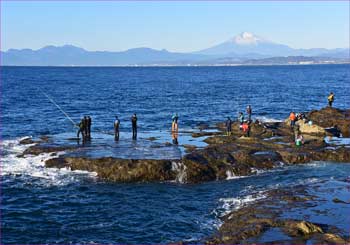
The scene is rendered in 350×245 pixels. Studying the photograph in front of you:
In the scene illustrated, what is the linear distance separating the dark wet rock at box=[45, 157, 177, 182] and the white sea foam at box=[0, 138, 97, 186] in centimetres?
73

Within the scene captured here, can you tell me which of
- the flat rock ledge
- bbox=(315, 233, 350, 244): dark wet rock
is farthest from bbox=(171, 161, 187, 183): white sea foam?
bbox=(315, 233, 350, 244): dark wet rock

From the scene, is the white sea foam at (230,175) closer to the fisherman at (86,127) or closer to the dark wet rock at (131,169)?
the dark wet rock at (131,169)

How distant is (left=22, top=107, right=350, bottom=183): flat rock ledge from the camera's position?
3086 cm

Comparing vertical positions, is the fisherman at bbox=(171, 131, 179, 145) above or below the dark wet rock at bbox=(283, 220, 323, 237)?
above

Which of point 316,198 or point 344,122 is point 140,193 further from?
point 344,122

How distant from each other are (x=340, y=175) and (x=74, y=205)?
18.2m

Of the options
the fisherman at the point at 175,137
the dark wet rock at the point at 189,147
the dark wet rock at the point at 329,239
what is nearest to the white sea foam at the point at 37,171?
the dark wet rock at the point at 189,147

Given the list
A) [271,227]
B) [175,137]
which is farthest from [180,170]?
[175,137]

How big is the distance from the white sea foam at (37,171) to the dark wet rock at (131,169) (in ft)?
2.40

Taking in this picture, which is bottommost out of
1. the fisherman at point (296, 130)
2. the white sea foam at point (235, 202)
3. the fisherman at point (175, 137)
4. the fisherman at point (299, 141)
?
the white sea foam at point (235, 202)

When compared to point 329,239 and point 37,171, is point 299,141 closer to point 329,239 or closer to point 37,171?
point 329,239

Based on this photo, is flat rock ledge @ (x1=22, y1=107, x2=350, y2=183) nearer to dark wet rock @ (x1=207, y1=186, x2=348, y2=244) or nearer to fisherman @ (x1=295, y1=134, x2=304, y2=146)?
fisherman @ (x1=295, y1=134, x2=304, y2=146)

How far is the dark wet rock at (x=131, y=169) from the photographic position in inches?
1203

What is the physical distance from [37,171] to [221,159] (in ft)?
43.8
